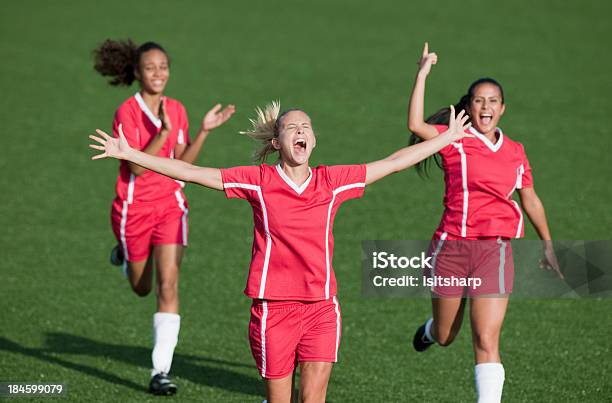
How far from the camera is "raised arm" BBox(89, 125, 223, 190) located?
535cm

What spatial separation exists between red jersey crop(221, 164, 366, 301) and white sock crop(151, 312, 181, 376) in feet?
6.33

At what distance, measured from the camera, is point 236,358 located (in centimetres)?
804

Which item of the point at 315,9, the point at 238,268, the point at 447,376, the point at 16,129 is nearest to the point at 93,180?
the point at 16,129

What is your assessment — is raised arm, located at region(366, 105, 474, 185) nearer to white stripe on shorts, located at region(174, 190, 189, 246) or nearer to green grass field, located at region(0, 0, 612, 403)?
green grass field, located at region(0, 0, 612, 403)

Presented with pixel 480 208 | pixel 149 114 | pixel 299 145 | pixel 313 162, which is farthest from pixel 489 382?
pixel 313 162

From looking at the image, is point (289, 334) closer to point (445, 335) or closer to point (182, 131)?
point (445, 335)

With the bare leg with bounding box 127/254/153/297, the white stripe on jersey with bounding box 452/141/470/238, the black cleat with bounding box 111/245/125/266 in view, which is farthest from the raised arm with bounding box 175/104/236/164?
the white stripe on jersey with bounding box 452/141/470/238

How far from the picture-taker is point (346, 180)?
5617mm

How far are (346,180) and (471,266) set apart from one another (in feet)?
4.38

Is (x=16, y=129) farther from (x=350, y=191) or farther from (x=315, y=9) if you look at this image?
(x=350, y=191)

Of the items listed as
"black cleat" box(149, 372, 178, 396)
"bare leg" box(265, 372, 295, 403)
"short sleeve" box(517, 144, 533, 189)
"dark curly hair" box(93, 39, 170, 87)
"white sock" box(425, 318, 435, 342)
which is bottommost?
"black cleat" box(149, 372, 178, 396)

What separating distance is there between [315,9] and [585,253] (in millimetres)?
14414

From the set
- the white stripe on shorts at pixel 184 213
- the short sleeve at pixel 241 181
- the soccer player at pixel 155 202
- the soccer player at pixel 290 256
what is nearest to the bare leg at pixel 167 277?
the soccer player at pixel 155 202

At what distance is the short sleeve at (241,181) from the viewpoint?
5516 mm
